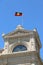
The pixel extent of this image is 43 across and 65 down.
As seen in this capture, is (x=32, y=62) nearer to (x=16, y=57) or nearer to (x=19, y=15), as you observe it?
(x=16, y=57)

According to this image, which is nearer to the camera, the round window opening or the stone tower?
the stone tower

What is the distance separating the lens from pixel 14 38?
64125mm

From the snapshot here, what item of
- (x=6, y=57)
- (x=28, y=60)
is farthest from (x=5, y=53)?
(x=28, y=60)

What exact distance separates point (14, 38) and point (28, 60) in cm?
596

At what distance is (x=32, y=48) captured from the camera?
204 ft

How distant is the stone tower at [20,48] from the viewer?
2414 inches

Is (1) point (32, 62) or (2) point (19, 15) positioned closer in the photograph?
(1) point (32, 62)

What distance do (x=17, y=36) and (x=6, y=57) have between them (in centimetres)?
494

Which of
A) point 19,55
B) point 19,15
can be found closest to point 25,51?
point 19,55

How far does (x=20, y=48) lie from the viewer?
207 feet

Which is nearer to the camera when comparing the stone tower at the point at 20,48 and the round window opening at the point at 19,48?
the stone tower at the point at 20,48

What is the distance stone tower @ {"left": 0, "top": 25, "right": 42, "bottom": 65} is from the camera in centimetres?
6131

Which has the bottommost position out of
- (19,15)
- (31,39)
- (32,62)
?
(32,62)

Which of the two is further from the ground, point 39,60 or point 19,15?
point 19,15
